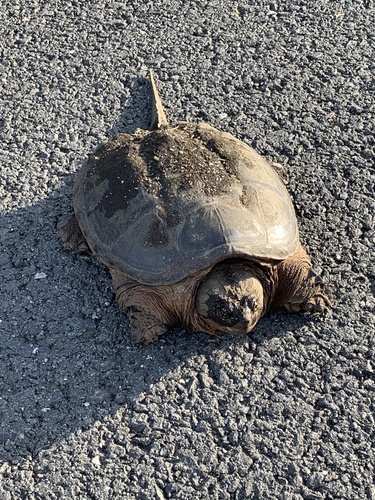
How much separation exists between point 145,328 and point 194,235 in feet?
1.72

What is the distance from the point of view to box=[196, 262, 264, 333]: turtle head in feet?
10.9

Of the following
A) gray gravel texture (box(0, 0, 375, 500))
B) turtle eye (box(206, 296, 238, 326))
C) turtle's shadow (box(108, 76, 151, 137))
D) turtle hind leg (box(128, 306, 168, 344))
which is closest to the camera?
gray gravel texture (box(0, 0, 375, 500))

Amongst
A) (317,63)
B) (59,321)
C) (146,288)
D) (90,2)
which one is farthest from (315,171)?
(90,2)

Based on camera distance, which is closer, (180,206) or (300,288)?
(180,206)

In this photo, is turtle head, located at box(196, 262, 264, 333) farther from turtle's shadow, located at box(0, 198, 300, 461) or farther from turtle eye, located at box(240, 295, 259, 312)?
turtle's shadow, located at box(0, 198, 300, 461)

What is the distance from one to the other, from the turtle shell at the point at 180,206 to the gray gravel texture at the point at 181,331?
37 cm

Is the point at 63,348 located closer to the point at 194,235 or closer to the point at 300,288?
the point at 194,235

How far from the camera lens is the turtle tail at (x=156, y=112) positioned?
4.38 metres

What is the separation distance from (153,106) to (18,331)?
5.66 ft

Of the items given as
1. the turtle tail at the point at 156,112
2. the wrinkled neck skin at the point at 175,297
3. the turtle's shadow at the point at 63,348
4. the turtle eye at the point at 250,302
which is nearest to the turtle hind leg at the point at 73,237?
the turtle's shadow at the point at 63,348

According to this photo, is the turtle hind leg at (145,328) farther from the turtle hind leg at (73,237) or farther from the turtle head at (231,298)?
the turtle hind leg at (73,237)

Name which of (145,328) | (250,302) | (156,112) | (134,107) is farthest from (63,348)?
(134,107)

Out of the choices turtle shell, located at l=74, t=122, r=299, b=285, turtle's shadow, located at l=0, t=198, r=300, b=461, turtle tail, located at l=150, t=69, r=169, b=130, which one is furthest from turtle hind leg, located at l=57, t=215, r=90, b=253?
turtle tail, located at l=150, t=69, r=169, b=130

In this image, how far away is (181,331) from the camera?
3.61 meters
